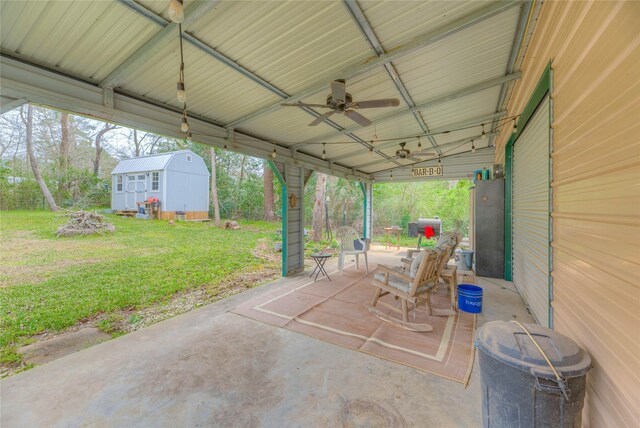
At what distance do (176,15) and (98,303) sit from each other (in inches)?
192

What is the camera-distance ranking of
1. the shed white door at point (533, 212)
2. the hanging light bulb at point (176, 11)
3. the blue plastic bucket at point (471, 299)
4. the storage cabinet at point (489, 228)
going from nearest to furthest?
the hanging light bulb at point (176, 11) < the shed white door at point (533, 212) < the blue plastic bucket at point (471, 299) < the storage cabinet at point (489, 228)

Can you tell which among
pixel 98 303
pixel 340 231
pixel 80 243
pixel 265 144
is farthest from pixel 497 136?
pixel 80 243

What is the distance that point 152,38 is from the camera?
7.65 ft

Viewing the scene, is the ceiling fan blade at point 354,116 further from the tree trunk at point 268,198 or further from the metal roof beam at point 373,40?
the tree trunk at point 268,198

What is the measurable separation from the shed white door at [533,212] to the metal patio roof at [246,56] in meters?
1.15

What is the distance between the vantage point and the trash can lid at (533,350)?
4.17 feet

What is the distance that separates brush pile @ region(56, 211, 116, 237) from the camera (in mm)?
8562

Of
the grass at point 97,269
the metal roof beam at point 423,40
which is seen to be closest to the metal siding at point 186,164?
the grass at point 97,269

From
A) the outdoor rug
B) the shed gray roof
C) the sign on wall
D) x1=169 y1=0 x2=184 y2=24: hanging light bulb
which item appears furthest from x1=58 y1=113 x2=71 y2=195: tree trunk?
the sign on wall

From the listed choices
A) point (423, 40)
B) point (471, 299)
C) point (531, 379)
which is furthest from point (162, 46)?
point (471, 299)

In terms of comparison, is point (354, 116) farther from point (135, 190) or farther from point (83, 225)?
point (135, 190)

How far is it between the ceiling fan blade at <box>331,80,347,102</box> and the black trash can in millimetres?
2755

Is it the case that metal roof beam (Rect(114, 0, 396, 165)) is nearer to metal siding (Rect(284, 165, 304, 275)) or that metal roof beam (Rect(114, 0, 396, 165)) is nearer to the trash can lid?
metal siding (Rect(284, 165, 304, 275))

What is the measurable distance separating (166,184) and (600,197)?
597 inches
